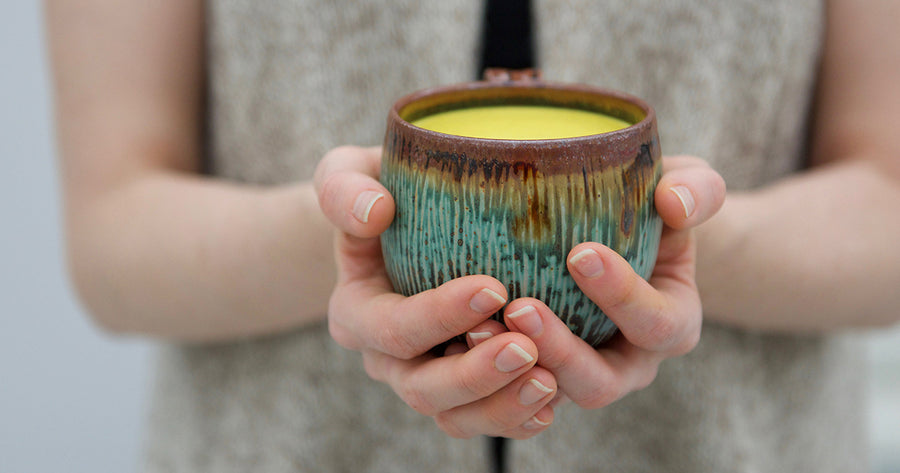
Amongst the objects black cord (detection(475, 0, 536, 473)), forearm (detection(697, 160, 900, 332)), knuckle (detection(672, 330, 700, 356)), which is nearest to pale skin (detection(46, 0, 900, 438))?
forearm (detection(697, 160, 900, 332))

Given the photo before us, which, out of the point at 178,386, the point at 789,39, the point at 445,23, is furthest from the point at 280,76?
the point at 789,39

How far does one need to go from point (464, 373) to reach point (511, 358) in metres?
0.03

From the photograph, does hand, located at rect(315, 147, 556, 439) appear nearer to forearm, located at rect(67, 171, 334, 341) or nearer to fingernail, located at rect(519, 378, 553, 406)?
fingernail, located at rect(519, 378, 553, 406)

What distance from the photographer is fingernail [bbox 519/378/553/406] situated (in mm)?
439

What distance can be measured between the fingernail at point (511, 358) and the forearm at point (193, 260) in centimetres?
29

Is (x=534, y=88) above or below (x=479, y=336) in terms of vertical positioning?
above

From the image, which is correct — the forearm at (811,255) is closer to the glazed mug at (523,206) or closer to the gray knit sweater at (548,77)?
the gray knit sweater at (548,77)

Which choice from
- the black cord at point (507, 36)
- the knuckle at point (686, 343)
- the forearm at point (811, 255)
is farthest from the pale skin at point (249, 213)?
the black cord at point (507, 36)

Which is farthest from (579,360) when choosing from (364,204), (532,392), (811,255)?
(811,255)

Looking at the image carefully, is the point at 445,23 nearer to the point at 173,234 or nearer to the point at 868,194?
the point at 173,234

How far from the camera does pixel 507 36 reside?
750 millimetres

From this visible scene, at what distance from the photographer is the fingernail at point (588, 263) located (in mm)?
406

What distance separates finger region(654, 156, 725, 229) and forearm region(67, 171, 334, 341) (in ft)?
1.09

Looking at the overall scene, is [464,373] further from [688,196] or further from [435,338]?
[688,196]
